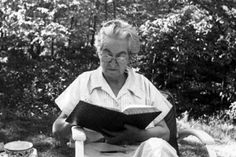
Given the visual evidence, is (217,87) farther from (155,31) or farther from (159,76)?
(155,31)

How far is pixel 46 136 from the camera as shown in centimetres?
434

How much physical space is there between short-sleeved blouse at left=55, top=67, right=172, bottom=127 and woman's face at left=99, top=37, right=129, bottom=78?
14 cm

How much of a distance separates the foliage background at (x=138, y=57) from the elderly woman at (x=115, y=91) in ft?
8.32

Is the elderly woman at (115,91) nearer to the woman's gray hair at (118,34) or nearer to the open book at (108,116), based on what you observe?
the woman's gray hair at (118,34)

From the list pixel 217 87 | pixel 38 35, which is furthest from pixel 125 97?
pixel 217 87

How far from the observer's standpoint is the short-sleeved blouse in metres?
2.55

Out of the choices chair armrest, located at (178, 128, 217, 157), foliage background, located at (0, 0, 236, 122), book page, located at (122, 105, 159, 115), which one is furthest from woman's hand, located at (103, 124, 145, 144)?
foliage background, located at (0, 0, 236, 122)

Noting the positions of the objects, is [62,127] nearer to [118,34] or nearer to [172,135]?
[118,34]

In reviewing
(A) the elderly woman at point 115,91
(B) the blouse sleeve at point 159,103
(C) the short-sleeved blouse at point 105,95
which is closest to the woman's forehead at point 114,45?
(A) the elderly woman at point 115,91

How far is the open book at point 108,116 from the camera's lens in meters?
2.12

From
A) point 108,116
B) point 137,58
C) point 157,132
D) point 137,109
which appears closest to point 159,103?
point 157,132

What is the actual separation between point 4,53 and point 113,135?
12.4 feet

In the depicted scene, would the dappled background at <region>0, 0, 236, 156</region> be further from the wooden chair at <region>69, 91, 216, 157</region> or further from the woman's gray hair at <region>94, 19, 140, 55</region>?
the woman's gray hair at <region>94, 19, 140, 55</region>

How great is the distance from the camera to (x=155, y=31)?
218 inches
